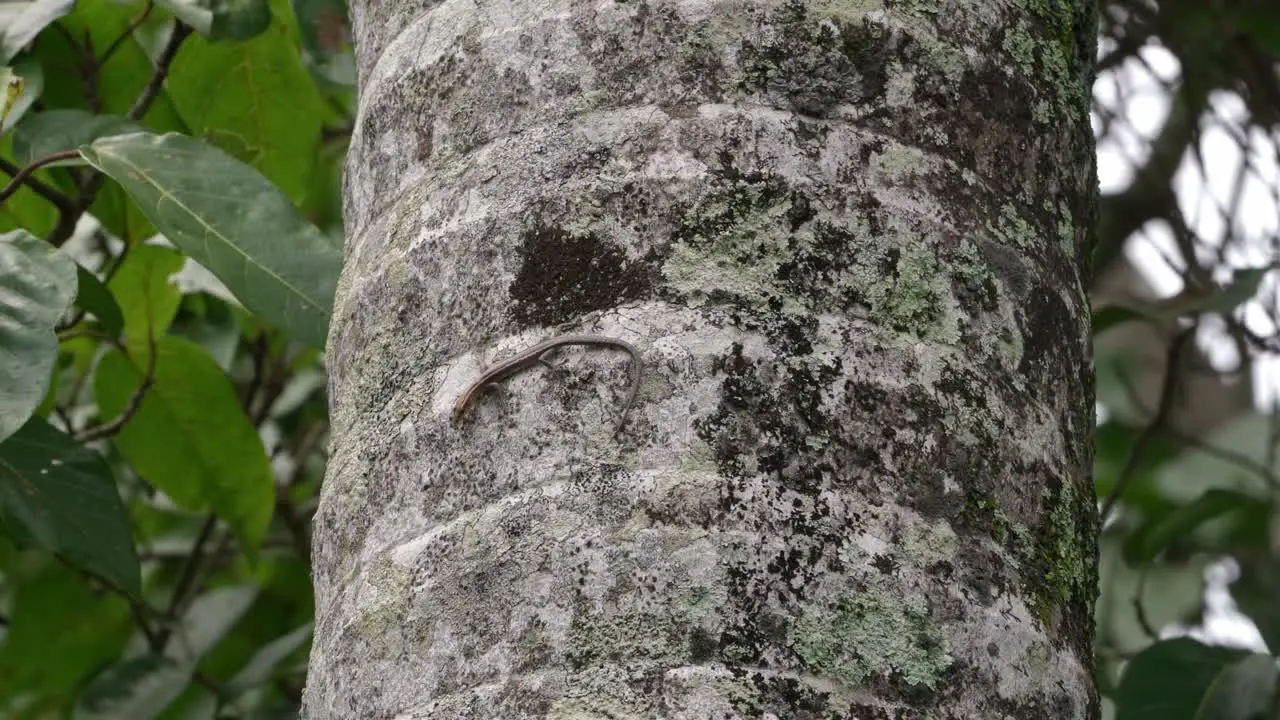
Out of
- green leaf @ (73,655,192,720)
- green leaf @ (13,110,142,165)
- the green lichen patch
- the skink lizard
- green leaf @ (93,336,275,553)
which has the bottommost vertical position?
green leaf @ (73,655,192,720)

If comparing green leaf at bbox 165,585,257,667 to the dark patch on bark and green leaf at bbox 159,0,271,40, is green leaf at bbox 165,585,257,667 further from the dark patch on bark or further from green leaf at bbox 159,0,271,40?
the dark patch on bark

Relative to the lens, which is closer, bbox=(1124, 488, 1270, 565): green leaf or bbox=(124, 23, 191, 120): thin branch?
bbox=(124, 23, 191, 120): thin branch

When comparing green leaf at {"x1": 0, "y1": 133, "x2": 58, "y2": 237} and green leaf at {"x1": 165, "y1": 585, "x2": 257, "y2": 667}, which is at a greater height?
green leaf at {"x1": 0, "y1": 133, "x2": 58, "y2": 237}

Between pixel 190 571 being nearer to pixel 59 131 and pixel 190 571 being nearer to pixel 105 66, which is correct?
pixel 105 66

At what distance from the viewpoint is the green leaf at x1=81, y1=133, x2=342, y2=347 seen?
165 cm

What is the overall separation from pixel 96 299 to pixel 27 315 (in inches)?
18.3

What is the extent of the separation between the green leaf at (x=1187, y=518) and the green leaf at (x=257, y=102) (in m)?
1.57

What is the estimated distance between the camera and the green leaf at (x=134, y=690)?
2.45 metres

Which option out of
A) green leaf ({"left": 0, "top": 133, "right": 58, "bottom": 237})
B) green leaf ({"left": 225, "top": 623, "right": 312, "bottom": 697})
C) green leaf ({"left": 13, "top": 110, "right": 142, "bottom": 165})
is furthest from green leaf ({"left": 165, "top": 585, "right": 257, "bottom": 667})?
green leaf ({"left": 13, "top": 110, "right": 142, "bottom": 165})

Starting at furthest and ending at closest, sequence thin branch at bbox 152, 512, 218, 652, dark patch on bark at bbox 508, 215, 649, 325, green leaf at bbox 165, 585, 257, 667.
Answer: thin branch at bbox 152, 512, 218, 652 < green leaf at bbox 165, 585, 257, 667 < dark patch on bark at bbox 508, 215, 649, 325

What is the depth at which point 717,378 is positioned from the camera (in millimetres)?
1182

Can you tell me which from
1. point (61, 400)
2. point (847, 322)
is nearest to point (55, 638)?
point (61, 400)

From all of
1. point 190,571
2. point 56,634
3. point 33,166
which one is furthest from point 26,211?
point 56,634

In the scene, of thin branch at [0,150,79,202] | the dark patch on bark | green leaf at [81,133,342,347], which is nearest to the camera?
the dark patch on bark
